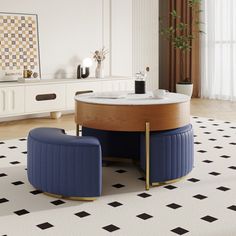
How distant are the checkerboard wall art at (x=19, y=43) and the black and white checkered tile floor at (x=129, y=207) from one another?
2.75 meters

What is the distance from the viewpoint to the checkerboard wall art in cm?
709

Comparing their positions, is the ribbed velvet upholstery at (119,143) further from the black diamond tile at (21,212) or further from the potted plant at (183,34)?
the potted plant at (183,34)

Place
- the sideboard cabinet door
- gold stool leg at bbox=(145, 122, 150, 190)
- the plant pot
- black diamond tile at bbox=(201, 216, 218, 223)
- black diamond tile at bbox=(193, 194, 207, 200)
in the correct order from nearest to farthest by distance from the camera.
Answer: black diamond tile at bbox=(201, 216, 218, 223), black diamond tile at bbox=(193, 194, 207, 200), gold stool leg at bbox=(145, 122, 150, 190), the sideboard cabinet door, the plant pot

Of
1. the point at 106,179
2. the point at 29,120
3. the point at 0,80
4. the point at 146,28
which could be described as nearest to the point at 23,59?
the point at 0,80

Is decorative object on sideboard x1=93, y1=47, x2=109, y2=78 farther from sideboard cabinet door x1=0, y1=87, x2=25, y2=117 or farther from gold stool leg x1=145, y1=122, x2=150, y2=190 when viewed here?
gold stool leg x1=145, y1=122, x2=150, y2=190

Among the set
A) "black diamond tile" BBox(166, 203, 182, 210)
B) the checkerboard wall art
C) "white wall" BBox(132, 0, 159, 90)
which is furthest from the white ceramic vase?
"black diamond tile" BBox(166, 203, 182, 210)

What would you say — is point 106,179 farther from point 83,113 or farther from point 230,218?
point 230,218

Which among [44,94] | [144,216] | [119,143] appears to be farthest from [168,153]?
[44,94]

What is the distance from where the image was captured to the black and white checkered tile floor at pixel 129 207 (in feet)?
10.2

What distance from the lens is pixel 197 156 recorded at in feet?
16.6

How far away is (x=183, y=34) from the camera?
9.91 m

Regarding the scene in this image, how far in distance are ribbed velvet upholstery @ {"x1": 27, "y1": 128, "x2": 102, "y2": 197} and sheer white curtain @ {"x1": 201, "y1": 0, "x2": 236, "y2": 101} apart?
20.5ft

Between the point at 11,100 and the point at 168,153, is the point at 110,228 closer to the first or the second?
the point at 168,153

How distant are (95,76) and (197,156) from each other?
3.41 metres
